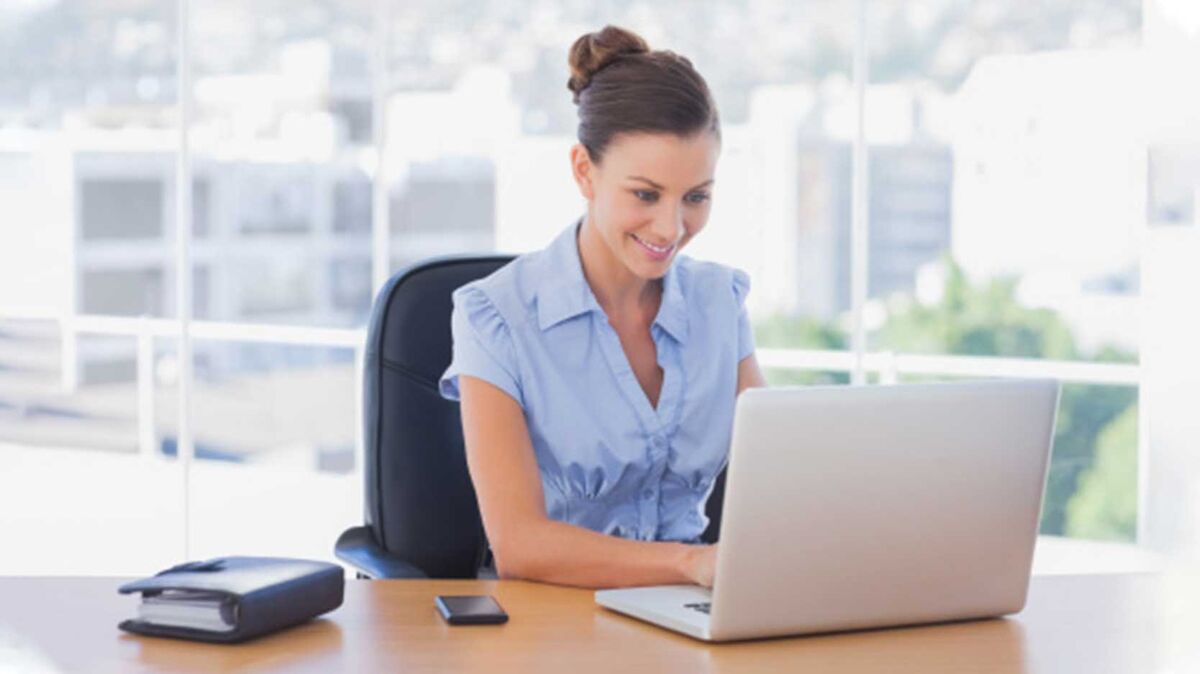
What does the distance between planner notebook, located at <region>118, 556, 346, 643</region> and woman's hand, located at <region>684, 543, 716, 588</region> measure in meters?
0.37

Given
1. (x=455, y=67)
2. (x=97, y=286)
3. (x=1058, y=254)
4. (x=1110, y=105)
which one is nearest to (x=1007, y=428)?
(x=1110, y=105)

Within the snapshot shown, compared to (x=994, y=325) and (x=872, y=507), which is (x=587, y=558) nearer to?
(x=872, y=507)

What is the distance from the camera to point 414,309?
2453 mm

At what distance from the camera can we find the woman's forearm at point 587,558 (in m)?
1.92

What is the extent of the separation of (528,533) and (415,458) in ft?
1.37

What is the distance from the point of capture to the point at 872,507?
1.69m

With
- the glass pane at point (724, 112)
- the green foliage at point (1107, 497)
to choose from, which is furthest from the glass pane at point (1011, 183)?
the glass pane at point (724, 112)

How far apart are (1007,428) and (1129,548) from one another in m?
2.93

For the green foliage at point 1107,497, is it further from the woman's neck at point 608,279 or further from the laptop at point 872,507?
the laptop at point 872,507

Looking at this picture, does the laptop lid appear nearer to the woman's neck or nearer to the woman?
the woman

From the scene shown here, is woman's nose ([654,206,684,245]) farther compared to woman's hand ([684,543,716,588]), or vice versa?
woman's nose ([654,206,684,245])

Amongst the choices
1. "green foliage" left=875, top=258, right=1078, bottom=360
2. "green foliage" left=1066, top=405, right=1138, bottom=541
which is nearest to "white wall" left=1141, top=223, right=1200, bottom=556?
"green foliage" left=1066, top=405, right=1138, bottom=541

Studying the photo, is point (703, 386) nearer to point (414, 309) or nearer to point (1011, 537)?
point (414, 309)

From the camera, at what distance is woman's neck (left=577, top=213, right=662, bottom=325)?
2.32 metres
